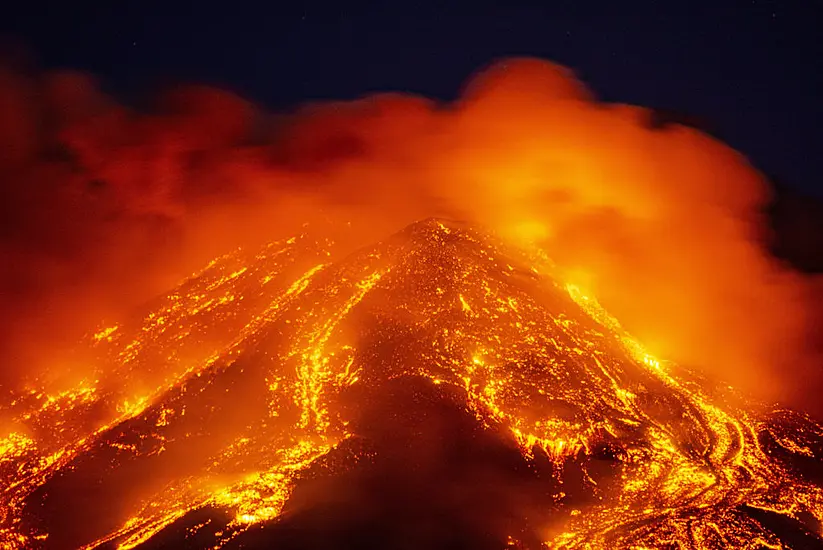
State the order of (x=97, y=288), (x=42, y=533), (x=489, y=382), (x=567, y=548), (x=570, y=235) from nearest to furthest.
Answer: (x=567, y=548) → (x=42, y=533) → (x=489, y=382) → (x=570, y=235) → (x=97, y=288)

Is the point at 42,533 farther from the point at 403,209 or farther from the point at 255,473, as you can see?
the point at 403,209

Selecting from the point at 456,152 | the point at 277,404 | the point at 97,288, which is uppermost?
the point at 456,152

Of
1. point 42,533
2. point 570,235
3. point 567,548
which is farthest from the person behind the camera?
point 570,235

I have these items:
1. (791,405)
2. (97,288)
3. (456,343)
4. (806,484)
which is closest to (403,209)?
(456,343)

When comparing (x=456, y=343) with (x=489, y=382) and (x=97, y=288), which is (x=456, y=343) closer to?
(x=489, y=382)

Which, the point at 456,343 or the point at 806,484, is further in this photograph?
the point at 456,343

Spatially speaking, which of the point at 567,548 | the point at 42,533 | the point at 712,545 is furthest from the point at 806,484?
the point at 42,533

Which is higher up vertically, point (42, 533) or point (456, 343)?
point (456, 343)
